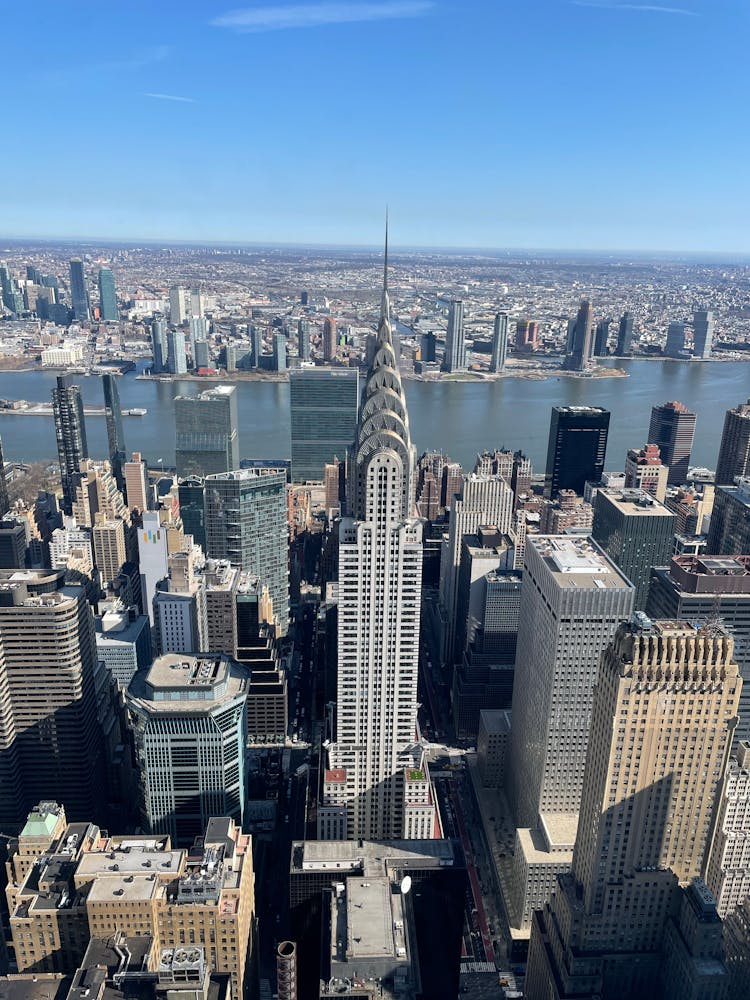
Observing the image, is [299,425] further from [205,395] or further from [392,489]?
[392,489]

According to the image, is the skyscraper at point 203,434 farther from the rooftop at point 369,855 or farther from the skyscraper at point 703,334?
the skyscraper at point 703,334

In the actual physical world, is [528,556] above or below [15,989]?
above

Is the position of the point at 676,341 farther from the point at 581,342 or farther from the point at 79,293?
the point at 79,293

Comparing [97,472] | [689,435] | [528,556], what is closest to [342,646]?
[528,556]

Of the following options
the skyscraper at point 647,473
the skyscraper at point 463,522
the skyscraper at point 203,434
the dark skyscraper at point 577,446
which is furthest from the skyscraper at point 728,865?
the skyscraper at point 203,434

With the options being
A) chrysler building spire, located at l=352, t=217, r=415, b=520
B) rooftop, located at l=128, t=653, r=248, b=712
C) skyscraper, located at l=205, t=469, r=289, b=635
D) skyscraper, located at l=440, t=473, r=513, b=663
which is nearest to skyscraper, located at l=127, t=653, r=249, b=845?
rooftop, located at l=128, t=653, r=248, b=712

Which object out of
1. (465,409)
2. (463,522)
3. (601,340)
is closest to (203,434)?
(463,522)

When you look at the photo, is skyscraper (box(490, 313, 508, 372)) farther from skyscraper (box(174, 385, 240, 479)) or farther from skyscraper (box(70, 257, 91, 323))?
skyscraper (box(70, 257, 91, 323))
